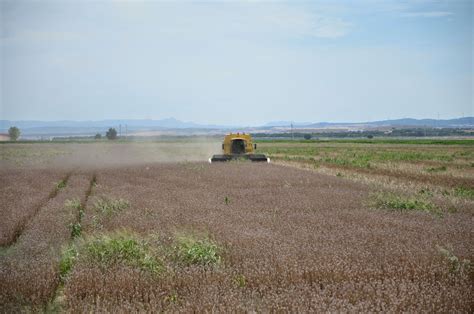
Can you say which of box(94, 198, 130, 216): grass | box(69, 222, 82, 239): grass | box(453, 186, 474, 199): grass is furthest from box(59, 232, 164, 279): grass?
box(453, 186, 474, 199): grass

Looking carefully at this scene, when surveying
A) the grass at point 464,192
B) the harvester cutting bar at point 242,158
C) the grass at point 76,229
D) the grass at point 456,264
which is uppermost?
the grass at point 76,229

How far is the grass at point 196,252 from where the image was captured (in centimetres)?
735

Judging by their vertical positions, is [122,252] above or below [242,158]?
above

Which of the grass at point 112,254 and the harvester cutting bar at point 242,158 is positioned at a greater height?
the grass at point 112,254

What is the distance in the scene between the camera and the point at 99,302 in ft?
19.2

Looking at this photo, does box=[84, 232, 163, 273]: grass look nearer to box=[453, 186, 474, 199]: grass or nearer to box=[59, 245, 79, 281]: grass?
box=[59, 245, 79, 281]: grass

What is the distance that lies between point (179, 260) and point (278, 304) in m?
2.29

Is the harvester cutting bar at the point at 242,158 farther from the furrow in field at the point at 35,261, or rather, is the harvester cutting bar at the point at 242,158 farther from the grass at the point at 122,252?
Result: the grass at the point at 122,252

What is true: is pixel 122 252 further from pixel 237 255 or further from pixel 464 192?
pixel 464 192

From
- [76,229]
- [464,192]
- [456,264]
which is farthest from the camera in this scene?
[464,192]

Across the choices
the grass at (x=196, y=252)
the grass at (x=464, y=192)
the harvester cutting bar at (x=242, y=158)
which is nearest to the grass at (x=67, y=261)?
the grass at (x=196, y=252)

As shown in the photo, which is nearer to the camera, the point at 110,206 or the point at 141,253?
the point at 141,253

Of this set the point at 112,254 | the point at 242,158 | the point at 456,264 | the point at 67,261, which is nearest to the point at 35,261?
the point at 67,261

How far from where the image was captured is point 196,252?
24.6 ft
